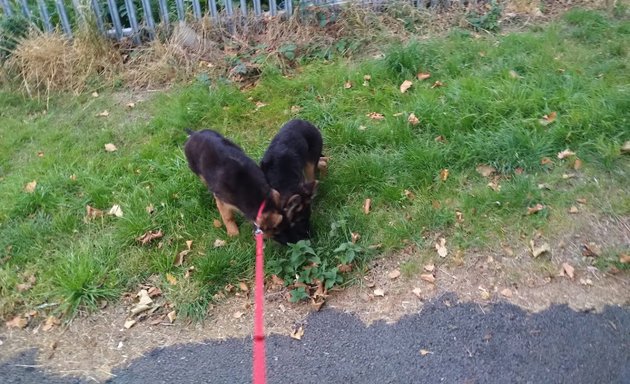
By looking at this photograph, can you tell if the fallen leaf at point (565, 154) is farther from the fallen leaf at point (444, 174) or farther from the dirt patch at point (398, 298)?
the fallen leaf at point (444, 174)

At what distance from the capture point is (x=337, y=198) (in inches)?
197

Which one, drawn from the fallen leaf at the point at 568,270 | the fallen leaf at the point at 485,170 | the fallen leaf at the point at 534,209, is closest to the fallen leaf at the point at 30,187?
the fallen leaf at the point at 485,170

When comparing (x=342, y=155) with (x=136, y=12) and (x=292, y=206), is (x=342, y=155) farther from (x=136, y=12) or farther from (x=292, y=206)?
(x=136, y=12)

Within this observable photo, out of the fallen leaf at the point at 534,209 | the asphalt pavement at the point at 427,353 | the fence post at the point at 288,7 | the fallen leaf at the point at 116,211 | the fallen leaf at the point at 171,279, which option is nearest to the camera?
the asphalt pavement at the point at 427,353

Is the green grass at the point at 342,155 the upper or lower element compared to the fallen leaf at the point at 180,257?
upper

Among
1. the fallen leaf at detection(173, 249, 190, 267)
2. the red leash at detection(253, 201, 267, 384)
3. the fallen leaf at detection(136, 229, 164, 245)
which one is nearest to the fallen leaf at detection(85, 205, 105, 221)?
the fallen leaf at detection(136, 229, 164, 245)

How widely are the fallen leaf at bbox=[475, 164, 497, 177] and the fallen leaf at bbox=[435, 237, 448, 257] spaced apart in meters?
0.85

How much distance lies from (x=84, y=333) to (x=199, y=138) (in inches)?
70.5

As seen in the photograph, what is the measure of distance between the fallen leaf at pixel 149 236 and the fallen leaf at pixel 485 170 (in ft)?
9.17

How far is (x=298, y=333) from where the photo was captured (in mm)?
3979

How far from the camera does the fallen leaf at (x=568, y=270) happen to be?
408 cm

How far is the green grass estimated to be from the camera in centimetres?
456

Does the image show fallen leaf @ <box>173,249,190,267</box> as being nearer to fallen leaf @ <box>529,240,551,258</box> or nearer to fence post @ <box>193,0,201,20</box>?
fallen leaf @ <box>529,240,551,258</box>

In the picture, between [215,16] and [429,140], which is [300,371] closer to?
[429,140]
